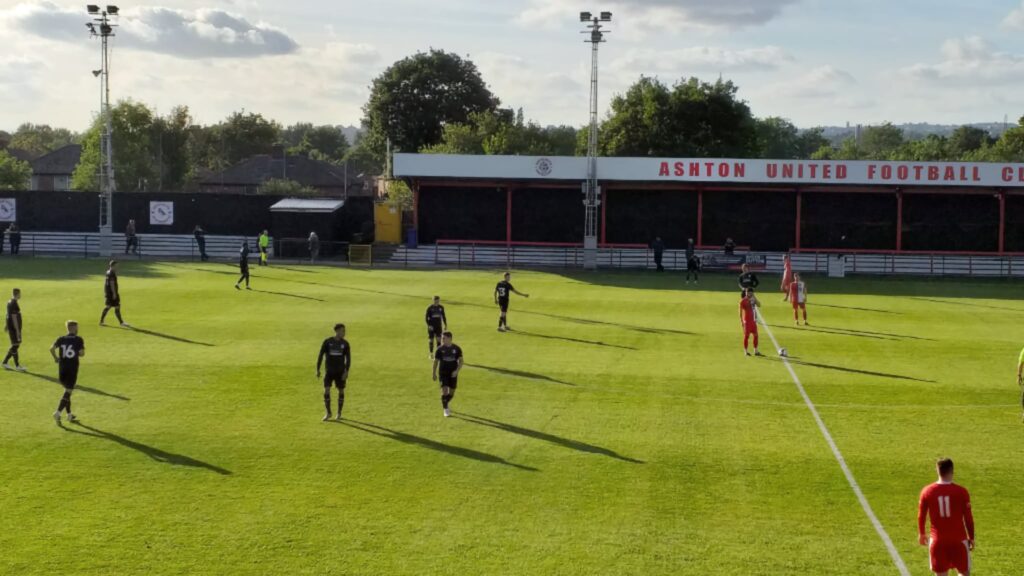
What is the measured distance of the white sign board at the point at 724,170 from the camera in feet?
179

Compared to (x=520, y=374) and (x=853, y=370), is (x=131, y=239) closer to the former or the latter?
(x=520, y=374)

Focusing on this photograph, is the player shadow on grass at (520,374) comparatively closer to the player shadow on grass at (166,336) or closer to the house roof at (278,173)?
the player shadow on grass at (166,336)

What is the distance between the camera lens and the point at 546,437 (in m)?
18.0

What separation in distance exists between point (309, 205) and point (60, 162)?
70886 mm

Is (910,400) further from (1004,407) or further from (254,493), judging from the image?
(254,493)

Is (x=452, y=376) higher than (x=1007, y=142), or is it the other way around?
(x=1007, y=142)

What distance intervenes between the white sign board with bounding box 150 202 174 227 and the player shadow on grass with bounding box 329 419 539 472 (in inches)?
1856

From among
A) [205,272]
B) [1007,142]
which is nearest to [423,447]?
[205,272]

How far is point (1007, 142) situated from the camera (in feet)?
334

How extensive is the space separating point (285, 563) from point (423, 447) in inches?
211

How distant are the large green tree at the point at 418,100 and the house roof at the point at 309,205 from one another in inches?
1679

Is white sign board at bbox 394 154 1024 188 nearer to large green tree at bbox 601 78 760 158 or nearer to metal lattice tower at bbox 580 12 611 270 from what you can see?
metal lattice tower at bbox 580 12 611 270

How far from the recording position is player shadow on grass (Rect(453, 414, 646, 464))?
16.9m

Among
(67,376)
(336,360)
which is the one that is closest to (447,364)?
(336,360)
